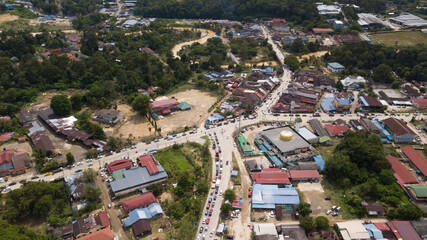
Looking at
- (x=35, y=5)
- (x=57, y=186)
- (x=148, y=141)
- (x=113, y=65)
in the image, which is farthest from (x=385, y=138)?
(x=35, y=5)

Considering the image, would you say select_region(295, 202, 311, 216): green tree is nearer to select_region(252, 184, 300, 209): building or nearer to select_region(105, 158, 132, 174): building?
select_region(252, 184, 300, 209): building

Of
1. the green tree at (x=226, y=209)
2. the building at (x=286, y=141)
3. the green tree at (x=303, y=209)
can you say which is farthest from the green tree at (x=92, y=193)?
the building at (x=286, y=141)

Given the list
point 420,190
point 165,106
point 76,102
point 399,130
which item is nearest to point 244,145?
point 165,106

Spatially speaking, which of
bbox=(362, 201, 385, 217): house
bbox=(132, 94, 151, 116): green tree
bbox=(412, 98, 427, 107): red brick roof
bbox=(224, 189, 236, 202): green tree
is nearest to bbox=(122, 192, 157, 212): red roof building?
bbox=(224, 189, 236, 202): green tree

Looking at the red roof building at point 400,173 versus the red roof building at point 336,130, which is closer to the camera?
the red roof building at point 400,173

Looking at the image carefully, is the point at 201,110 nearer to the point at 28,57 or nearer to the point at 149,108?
the point at 149,108

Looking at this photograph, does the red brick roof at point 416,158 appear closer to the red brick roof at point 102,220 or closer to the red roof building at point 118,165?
the red roof building at point 118,165

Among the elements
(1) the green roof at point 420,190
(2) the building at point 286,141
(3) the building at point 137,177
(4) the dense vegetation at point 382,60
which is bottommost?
(3) the building at point 137,177
